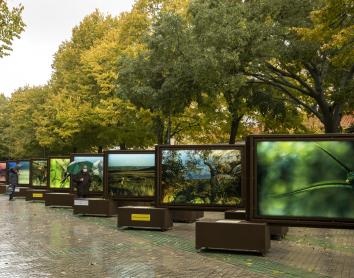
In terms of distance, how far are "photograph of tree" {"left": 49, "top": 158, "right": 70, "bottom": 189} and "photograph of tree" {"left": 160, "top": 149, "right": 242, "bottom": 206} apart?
12197 millimetres

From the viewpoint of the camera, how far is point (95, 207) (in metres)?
20.0

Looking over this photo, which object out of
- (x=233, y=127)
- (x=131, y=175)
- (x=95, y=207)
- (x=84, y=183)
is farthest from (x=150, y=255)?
(x=233, y=127)

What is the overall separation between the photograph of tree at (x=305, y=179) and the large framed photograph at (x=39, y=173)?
20.0 metres

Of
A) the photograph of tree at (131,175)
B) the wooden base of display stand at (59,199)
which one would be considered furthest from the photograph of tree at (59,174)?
the photograph of tree at (131,175)

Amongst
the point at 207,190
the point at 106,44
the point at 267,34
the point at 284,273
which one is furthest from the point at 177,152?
the point at 106,44

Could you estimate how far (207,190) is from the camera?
14570 mm

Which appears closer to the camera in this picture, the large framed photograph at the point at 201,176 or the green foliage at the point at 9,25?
the large framed photograph at the point at 201,176

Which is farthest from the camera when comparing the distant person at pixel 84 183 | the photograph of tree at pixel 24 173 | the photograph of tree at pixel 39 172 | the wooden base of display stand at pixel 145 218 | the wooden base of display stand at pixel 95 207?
the photograph of tree at pixel 24 173

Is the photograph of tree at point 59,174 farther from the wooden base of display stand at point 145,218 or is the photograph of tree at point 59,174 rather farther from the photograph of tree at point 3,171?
the photograph of tree at point 3,171

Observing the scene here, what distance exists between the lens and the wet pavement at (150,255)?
31.4 ft

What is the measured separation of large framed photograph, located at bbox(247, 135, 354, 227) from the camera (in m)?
10.9

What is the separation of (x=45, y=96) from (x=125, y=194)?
3301cm

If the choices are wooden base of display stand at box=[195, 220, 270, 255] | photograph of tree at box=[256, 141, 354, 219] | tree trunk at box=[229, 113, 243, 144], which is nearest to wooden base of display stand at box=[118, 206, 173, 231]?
wooden base of display stand at box=[195, 220, 270, 255]

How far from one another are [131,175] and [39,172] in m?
12.9
